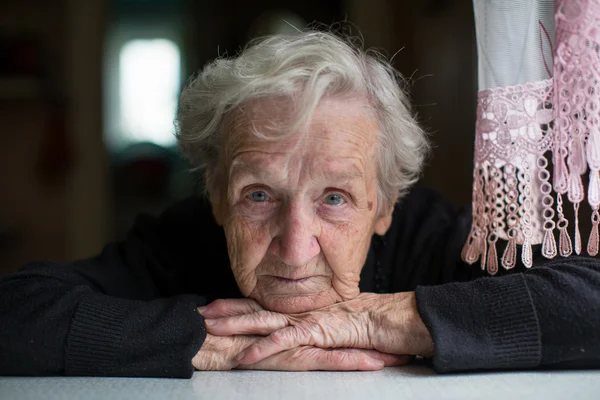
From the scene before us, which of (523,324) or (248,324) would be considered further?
(248,324)

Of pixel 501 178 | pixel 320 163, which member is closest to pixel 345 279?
pixel 320 163

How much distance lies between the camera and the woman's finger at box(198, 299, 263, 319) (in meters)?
1.54

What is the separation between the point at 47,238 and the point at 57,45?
4.06 ft

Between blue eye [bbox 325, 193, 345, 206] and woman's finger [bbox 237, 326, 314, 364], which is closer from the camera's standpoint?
woman's finger [bbox 237, 326, 314, 364]

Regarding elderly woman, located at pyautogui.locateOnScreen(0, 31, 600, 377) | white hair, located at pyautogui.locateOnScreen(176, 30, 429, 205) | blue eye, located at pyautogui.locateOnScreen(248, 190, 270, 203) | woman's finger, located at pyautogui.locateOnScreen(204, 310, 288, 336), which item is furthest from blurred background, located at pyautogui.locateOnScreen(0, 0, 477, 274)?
woman's finger, located at pyautogui.locateOnScreen(204, 310, 288, 336)

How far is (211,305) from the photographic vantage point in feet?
5.08

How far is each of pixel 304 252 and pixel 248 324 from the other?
19cm

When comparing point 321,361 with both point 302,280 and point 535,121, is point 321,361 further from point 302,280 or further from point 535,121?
point 535,121

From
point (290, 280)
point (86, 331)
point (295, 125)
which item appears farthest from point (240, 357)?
point (295, 125)

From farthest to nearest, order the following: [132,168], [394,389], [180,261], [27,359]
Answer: [132,168] < [180,261] < [27,359] < [394,389]

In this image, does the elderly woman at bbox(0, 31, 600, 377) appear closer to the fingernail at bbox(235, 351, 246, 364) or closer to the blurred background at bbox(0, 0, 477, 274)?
the fingernail at bbox(235, 351, 246, 364)

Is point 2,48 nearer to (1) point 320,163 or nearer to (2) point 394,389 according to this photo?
(1) point 320,163

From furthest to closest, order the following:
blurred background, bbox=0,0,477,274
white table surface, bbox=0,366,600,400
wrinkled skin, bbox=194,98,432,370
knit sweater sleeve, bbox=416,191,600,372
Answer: blurred background, bbox=0,0,477,274, wrinkled skin, bbox=194,98,432,370, knit sweater sleeve, bbox=416,191,600,372, white table surface, bbox=0,366,600,400

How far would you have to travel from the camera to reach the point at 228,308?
5.10ft
